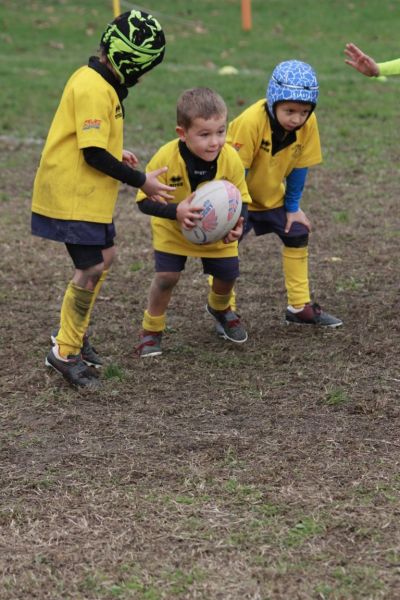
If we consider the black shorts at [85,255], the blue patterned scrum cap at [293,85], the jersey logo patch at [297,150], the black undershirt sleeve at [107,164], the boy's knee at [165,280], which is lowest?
the boy's knee at [165,280]

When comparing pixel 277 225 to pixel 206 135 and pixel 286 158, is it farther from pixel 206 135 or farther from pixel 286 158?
pixel 206 135

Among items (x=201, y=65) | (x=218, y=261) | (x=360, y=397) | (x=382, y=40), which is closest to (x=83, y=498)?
(x=360, y=397)

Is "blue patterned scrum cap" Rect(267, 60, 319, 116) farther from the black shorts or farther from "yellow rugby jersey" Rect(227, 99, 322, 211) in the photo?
the black shorts

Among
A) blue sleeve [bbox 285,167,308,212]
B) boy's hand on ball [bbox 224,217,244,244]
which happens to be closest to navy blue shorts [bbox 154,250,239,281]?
boy's hand on ball [bbox 224,217,244,244]

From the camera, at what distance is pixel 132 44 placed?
16.3ft

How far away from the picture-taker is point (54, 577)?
353cm

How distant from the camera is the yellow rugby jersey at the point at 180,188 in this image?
215 inches

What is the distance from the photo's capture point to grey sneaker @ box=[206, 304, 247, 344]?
6.04m

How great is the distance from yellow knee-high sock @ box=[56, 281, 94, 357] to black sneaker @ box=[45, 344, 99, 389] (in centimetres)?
4

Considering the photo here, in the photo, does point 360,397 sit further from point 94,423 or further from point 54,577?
point 54,577

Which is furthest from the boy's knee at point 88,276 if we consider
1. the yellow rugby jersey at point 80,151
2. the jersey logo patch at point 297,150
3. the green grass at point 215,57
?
the green grass at point 215,57

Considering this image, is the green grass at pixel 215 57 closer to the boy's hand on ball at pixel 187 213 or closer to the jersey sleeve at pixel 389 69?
the jersey sleeve at pixel 389 69

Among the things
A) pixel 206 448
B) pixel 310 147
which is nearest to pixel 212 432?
pixel 206 448

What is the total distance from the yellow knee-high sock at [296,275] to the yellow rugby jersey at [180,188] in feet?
2.23
